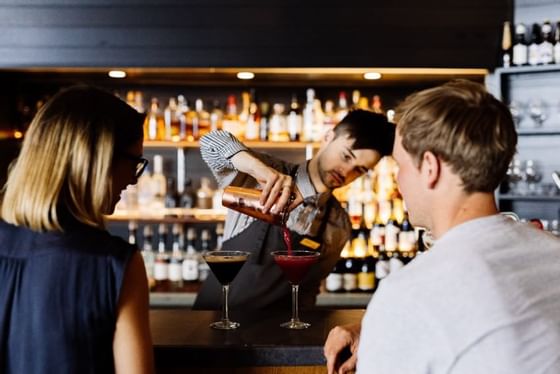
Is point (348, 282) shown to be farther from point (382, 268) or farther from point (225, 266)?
point (225, 266)

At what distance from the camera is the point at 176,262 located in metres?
4.12

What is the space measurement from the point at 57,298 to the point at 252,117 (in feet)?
9.74

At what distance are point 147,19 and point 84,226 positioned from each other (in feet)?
8.93

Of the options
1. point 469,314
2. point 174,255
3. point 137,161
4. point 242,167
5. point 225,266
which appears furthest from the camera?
point 174,255

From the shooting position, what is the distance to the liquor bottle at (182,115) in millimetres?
4066

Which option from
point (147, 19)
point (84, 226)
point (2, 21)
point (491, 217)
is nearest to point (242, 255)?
point (84, 226)

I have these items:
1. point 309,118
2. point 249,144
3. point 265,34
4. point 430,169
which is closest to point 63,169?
point 430,169

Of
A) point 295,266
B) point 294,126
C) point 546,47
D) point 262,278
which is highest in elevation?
point 546,47

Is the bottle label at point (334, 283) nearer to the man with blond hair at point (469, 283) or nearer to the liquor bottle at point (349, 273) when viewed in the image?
the liquor bottle at point (349, 273)

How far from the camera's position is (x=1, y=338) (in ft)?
4.04

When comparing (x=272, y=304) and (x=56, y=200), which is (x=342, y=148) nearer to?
(x=272, y=304)

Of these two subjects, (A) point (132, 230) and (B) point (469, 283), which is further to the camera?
(A) point (132, 230)

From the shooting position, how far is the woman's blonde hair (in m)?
1.20

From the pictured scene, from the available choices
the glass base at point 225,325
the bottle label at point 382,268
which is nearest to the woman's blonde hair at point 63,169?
the glass base at point 225,325
